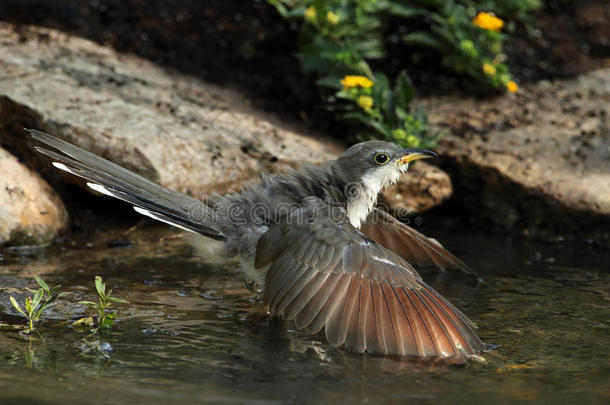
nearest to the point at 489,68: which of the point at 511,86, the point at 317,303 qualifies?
the point at 511,86

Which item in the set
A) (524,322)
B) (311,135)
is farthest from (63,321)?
(311,135)

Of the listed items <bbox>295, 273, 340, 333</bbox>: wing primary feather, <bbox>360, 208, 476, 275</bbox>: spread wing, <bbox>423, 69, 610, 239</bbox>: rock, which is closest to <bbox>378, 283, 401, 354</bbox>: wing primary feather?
<bbox>295, 273, 340, 333</bbox>: wing primary feather

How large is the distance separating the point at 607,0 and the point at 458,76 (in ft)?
9.70

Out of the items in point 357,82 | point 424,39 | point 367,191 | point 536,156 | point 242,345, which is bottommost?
point 242,345

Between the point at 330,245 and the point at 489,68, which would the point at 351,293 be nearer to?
the point at 330,245

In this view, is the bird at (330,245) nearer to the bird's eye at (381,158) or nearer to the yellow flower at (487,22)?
the bird's eye at (381,158)

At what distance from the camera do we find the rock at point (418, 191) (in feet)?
23.4

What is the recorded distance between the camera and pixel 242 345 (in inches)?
174

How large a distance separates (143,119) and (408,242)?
2.81 metres

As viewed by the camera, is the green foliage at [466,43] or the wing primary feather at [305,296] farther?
the green foliage at [466,43]

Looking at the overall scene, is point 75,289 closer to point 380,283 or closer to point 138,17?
point 380,283

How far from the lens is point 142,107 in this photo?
731 centimetres

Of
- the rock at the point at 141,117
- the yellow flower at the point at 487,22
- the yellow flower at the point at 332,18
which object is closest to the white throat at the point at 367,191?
the rock at the point at 141,117

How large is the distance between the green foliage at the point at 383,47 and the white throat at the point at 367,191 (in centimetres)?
153
